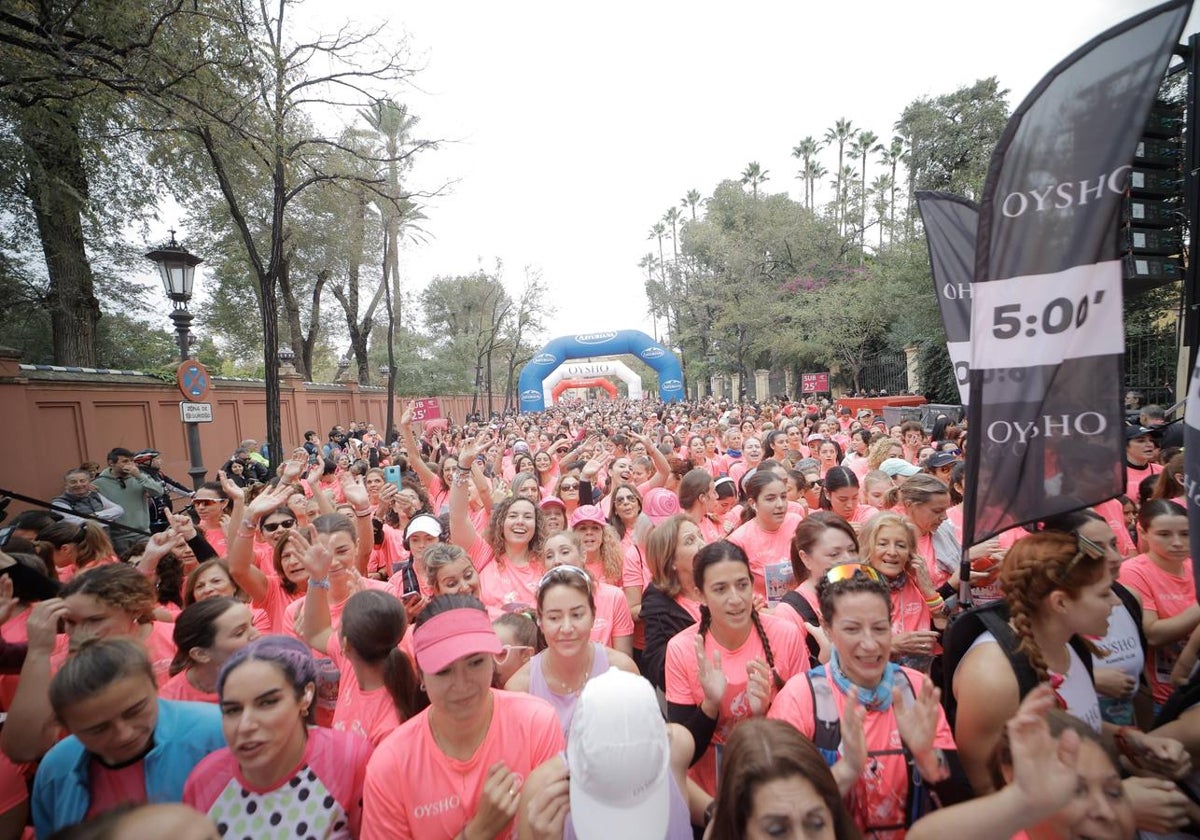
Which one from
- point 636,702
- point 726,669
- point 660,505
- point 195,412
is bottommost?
point 726,669

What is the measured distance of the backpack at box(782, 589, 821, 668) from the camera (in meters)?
3.10

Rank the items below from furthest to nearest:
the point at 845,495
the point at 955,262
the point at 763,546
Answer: the point at 845,495 < the point at 763,546 < the point at 955,262

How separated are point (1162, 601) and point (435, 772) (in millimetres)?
3859

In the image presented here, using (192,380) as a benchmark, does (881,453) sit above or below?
below

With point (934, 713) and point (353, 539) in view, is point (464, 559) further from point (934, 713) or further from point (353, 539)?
point (934, 713)

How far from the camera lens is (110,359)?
21406 mm

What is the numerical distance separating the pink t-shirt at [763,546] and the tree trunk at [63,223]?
9.02m

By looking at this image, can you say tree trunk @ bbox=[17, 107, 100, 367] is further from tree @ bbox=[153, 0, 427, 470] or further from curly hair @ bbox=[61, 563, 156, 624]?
curly hair @ bbox=[61, 563, 156, 624]

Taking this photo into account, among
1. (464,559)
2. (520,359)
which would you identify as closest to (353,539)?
(464,559)

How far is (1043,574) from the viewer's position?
2.12 metres

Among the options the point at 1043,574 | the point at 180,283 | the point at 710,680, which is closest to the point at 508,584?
the point at 710,680

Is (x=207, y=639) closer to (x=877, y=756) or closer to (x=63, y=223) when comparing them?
(x=877, y=756)

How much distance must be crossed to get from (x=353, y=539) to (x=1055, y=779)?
3681mm

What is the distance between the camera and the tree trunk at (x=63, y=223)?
7.70 m
